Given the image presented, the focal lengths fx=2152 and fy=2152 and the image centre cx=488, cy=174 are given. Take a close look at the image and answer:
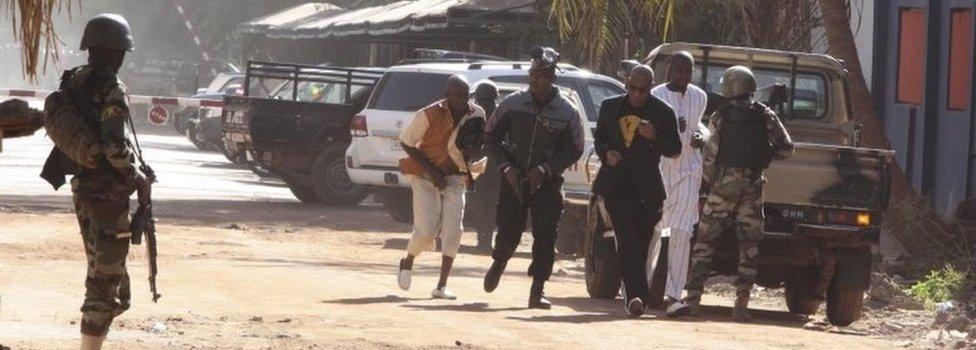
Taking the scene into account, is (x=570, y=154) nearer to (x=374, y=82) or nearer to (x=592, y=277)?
(x=592, y=277)

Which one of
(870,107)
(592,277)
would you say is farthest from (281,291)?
(870,107)

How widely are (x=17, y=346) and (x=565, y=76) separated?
10.7 metres

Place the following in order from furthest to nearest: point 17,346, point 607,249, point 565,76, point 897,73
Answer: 1. point 897,73
2. point 565,76
3. point 607,249
4. point 17,346

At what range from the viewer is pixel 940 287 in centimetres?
1541

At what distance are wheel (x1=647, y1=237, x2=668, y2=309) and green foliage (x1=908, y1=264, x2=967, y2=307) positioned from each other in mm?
1948

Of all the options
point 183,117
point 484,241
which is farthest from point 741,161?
point 183,117

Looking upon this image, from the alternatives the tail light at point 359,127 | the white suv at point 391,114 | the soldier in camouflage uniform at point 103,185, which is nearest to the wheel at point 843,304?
the soldier in camouflage uniform at point 103,185

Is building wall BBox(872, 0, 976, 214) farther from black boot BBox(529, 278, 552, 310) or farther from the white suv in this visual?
black boot BBox(529, 278, 552, 310)

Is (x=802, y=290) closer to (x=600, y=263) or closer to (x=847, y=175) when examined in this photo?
(x=847, y=175)

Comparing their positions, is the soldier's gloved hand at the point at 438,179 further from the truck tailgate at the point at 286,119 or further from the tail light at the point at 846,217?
the truck tailgate at the point at 286,119

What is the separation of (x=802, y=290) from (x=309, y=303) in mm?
3336

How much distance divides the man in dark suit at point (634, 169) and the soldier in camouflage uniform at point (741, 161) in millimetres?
419

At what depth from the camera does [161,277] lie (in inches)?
587

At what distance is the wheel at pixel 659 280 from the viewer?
14.0 meters
